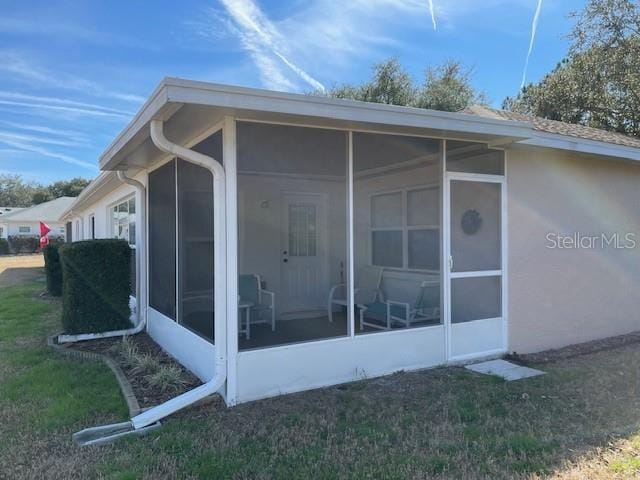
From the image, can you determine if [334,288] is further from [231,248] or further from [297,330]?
[231,248]

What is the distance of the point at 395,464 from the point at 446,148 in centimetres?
352

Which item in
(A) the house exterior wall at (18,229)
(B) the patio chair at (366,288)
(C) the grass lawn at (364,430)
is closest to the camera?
(C) the grass lawn at (364,430)

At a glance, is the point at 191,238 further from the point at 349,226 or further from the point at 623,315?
the point at 623,315

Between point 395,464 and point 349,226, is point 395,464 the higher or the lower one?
the lower one

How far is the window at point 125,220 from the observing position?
8.52m

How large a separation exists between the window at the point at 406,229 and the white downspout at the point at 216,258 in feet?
9.82

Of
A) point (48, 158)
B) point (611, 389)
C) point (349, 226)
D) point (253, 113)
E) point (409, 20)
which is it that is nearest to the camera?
point (253, 113)

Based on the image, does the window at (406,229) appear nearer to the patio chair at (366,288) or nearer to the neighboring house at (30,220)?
the patio chair at (366,288)

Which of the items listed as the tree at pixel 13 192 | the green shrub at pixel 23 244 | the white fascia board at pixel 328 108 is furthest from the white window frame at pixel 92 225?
the tree at pixel 13 192

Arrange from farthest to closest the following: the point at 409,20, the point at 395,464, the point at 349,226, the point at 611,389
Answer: the point at 409,20
the point at 349,226
the point at 611,389
the point at 395,464

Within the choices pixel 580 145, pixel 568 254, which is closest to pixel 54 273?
pixel 568 254

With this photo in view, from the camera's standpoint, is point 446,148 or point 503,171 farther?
point 503,171

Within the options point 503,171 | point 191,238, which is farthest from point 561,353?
point 191,238

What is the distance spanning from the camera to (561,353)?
19.5 ft
